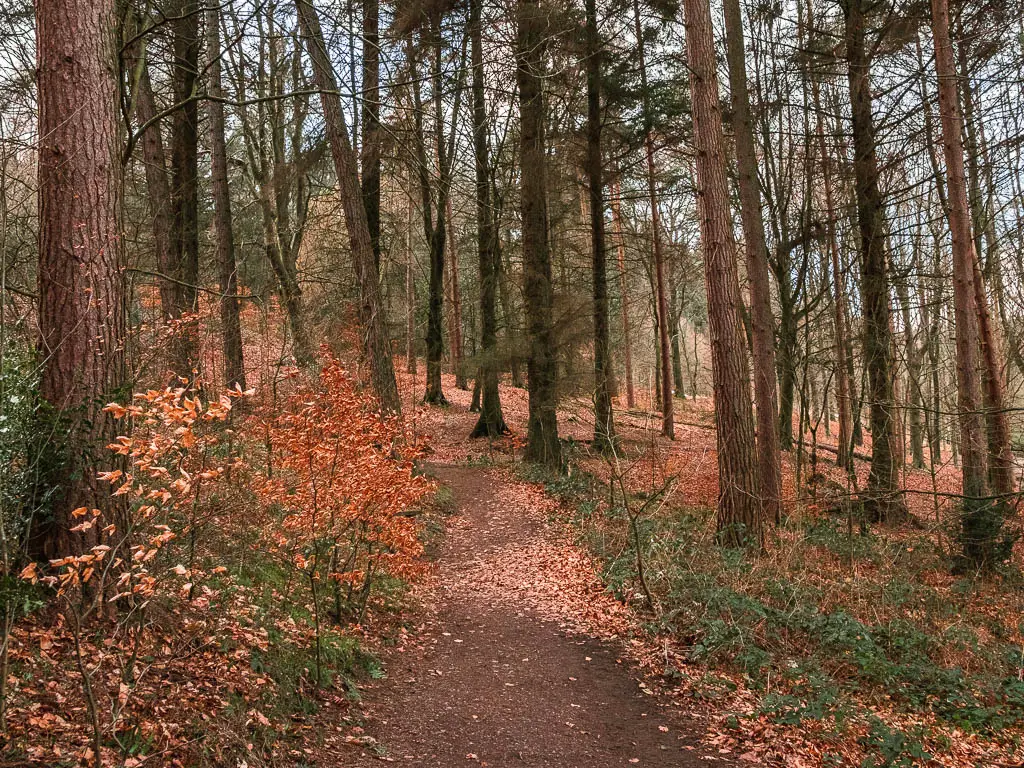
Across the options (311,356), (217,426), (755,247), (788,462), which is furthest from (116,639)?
(788,462)

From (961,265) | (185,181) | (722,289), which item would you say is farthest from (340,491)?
(185,181)

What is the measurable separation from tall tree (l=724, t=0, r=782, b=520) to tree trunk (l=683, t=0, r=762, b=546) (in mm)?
1457

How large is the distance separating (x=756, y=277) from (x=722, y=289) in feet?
8.19

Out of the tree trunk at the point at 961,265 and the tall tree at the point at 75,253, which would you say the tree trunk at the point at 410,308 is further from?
the tall tree at the point at 75,253

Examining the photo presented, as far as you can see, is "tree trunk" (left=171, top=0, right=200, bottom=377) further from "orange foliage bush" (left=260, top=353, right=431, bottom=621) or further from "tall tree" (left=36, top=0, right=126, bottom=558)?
"tall tree" (left=36, top=0, right=126, bottom=558)

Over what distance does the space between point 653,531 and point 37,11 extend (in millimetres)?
7983

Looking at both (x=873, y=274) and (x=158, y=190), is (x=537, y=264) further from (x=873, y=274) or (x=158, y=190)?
(x=158, y=190)

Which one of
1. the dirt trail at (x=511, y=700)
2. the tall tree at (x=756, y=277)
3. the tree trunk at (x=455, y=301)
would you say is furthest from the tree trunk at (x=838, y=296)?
the tree trunk at (x=455, y=301)

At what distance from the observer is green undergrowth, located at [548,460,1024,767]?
16.5 ft

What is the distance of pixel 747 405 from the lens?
8.25 metres

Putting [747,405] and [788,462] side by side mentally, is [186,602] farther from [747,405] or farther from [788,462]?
[788,462]

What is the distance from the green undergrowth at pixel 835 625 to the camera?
5043 millimetres

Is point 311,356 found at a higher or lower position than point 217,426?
higher

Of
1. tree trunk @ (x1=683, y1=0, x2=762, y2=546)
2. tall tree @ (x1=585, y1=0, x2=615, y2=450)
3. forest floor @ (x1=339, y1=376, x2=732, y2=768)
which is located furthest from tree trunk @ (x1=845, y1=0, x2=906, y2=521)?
forest floor @ (x1=339, y1=376, x2=732, y2=768)
